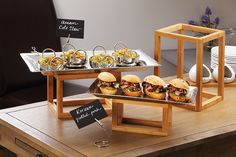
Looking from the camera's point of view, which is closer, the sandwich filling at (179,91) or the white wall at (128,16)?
the sandwich filling at (179,91)

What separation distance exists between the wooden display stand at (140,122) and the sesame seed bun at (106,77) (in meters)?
0.07

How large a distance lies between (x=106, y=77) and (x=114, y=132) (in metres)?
0.19

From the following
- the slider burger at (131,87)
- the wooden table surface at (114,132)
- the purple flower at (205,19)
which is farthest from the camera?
the purple flower at (205,19)

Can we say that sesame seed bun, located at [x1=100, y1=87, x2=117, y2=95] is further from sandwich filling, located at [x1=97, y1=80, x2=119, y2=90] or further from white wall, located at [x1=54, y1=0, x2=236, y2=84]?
white wall, located at [x1=54, y1=0, x2=236, y2=84]

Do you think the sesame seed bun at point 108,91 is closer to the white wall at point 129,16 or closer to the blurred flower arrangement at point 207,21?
the white wall at point 129,16

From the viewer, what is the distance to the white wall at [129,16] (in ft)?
11.0

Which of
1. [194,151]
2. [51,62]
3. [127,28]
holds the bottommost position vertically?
[194,151]

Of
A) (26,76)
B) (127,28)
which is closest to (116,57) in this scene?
(26,76)

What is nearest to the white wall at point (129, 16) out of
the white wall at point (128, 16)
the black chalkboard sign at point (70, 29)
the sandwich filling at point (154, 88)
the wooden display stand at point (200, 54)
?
the white wall at point (128, 16)

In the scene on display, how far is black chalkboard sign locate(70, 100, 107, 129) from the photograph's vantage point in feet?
5.63

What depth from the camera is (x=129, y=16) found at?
3545mm

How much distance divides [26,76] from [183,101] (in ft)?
5.21

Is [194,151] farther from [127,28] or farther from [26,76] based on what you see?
[127,28]

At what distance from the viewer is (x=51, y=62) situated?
1856mm
